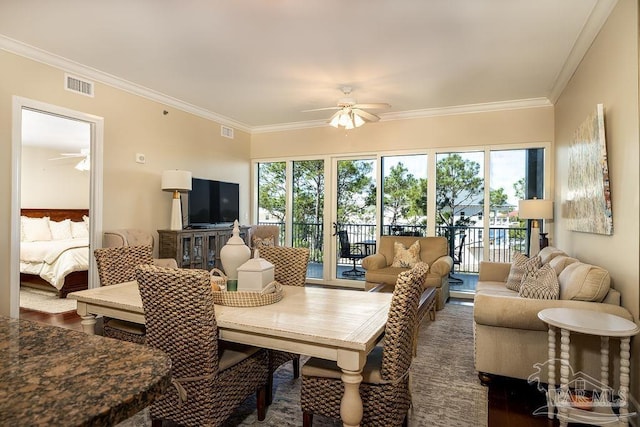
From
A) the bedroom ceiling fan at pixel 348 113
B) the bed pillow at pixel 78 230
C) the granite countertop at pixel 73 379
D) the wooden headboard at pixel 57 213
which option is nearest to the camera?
the granite countertop at pixel 73 379

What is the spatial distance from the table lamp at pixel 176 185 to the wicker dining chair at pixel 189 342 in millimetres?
3114

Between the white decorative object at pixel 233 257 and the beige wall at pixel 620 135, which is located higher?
the beige wall at pixel 620 135

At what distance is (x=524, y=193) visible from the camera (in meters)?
5.21

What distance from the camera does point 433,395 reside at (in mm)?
2539

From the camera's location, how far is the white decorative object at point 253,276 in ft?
7.00

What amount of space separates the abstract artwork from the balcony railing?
59.9 inches

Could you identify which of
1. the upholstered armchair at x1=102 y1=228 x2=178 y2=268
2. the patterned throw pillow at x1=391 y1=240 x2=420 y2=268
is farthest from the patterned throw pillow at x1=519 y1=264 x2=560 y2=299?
the upholstered armchair at x1=102 y1=228 x2=178 y2=268

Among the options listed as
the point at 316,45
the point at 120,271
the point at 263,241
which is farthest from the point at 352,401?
the point at 263,241

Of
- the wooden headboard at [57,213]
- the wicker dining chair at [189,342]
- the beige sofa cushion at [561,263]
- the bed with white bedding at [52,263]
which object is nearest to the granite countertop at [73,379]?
the wicker dining chair at [189,342]

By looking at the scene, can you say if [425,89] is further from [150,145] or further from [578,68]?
[150,145]

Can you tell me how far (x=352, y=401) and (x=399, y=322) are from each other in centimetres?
40

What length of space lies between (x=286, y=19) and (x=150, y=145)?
9.18 feet

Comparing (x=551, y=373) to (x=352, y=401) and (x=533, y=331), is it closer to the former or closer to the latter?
(x=533, y=331)

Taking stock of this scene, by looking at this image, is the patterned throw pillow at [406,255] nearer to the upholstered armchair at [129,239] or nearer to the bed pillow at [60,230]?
the upholstered armchair at [129,239]
